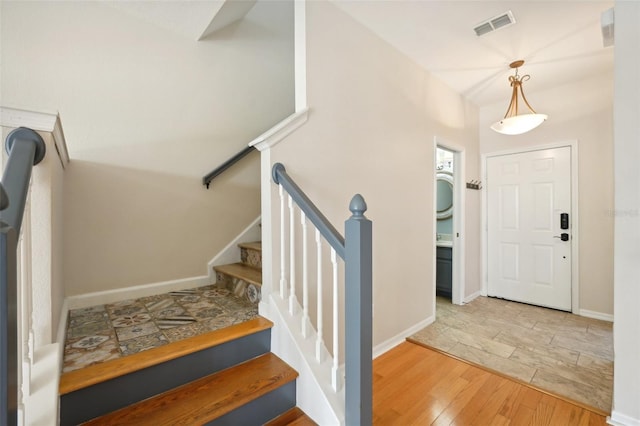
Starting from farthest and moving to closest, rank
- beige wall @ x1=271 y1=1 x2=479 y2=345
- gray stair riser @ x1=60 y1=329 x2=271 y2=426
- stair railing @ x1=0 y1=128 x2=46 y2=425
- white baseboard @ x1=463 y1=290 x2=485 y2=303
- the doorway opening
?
1. white baseboard @ x1=463 y1=290 x2=485 y2=303
2. the doorway opening
3. beige wall @ x1=271 y1=1 x2=479 y2=345
4. gray stair riser @ x1=60 y1=329 x2=271 y2=426
5. stair railing @ x1=0 y1=128 x2=46 y2=425

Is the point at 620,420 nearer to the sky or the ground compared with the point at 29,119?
nearer to the ground

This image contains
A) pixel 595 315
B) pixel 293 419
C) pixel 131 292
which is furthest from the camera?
pixel 595 315

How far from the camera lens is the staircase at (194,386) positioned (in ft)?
3.71

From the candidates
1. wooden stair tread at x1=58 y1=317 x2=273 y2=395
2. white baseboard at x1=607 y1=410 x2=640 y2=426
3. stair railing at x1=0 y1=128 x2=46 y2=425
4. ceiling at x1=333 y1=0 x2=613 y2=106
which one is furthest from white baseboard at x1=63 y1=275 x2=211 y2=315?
white baseboard at x1=607 y1=410 x2=640 y2=426

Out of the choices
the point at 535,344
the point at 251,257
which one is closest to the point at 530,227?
the point at 535,344

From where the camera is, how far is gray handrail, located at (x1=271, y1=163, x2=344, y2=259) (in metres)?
1.30

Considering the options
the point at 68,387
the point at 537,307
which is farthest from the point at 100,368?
the point at 537,307

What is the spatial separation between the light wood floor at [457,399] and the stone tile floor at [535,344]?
16 centimetres

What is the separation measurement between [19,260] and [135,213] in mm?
1440

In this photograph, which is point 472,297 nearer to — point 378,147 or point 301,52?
point 378,147

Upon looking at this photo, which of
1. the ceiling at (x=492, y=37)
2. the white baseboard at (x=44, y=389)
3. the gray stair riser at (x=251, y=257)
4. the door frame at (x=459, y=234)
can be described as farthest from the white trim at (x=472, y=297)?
the white baseboard at (x=44, y=389)

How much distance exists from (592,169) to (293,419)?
411cm

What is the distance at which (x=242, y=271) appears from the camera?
2332mm

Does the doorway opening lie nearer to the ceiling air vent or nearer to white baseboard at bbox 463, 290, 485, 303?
white baseboard at bbox 463, 290, 485, 303
